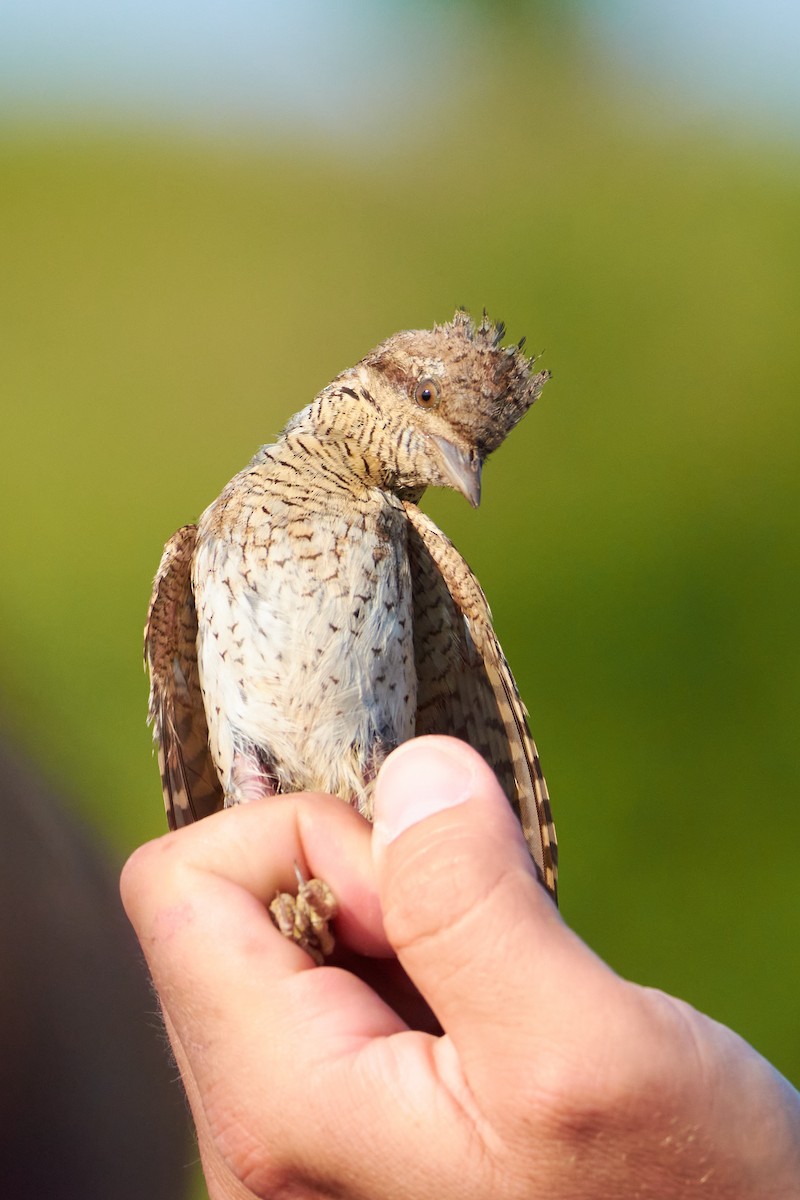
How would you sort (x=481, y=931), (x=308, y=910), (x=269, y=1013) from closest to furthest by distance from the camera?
1. (x=481, y=931)
2. (x=269, y=1013)
3. (x=308, y=910)

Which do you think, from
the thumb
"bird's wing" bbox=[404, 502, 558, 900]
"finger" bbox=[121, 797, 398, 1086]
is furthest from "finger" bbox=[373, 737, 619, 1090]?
"bird's wing" bbox=[404, 502, 558, 900]

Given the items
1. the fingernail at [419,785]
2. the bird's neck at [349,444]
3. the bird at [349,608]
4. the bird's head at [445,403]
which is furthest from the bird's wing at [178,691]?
the fingernail at [419,785]

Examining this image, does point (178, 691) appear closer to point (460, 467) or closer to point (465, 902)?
point (460, 467)

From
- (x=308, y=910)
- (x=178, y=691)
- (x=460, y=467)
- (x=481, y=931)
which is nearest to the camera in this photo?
(x=481, y=931)

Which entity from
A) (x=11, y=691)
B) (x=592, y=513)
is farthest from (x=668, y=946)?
(x=11, y=691)

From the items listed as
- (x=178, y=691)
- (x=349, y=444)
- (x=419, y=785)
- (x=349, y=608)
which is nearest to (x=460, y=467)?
(x=349, y=444)
